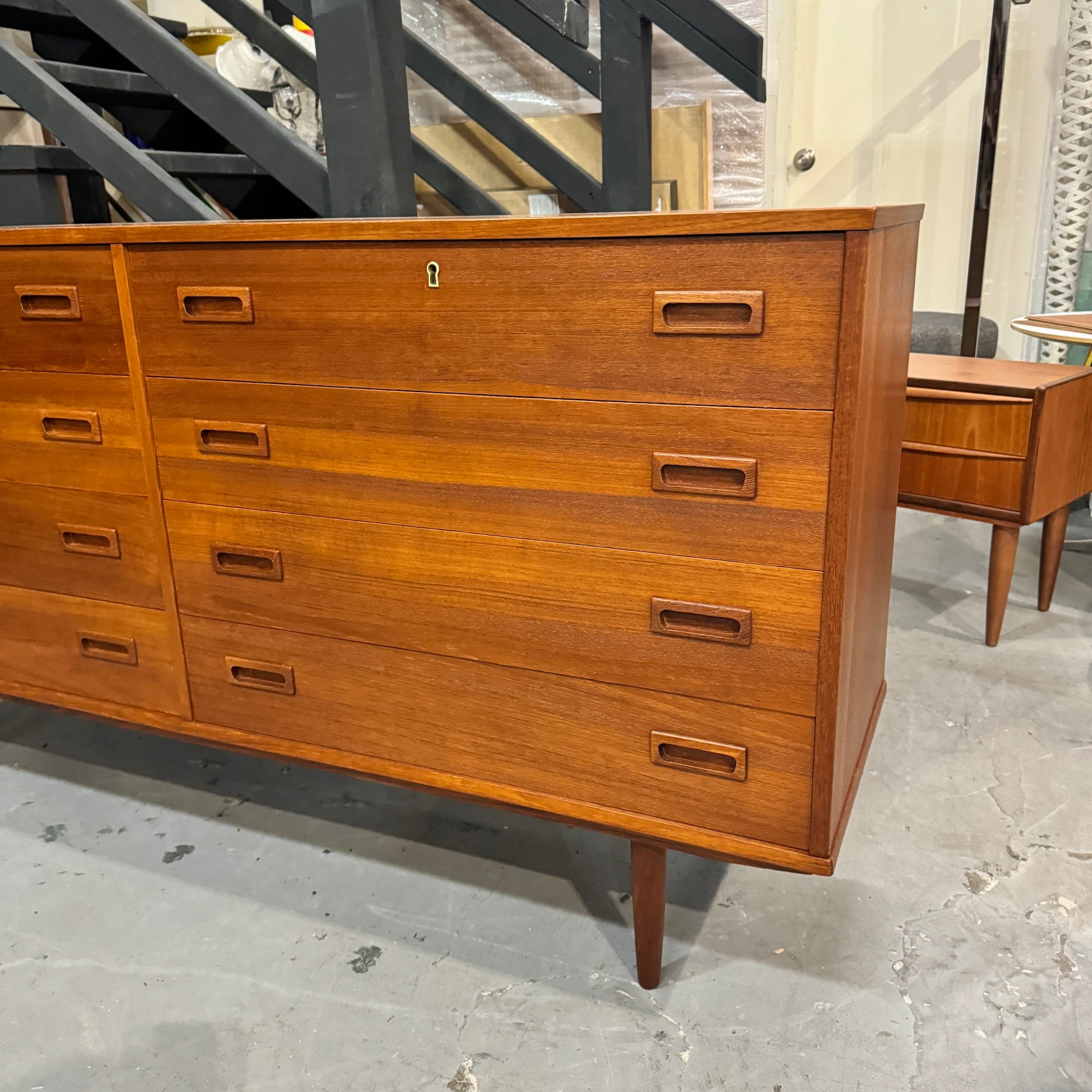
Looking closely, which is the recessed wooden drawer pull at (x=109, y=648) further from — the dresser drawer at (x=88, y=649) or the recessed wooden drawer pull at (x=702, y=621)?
the recessed wooden drawer pull at (x=702, y=621)

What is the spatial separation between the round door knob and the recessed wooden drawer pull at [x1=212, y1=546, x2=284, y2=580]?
2998 millimetres

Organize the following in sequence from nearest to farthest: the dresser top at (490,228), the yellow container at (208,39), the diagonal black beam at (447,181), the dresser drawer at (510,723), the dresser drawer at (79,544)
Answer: the dresser top at (490,228), the dresser drawer at (510,723), the dresser drawer at (79,544), the diagonal black beam at (447,181), the yellow container at (208,39)

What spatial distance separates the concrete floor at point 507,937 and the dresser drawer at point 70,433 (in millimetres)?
634

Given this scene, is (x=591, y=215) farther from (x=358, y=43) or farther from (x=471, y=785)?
(x=471, y=785)

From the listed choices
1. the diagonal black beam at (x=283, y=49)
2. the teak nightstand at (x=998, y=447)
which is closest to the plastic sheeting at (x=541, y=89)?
the diagonal black beam at (x=283, y=49)

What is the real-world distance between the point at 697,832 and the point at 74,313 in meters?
1.13

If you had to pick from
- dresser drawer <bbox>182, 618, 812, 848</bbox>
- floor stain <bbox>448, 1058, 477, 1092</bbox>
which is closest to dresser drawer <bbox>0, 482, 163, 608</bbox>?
dresser drawer <bbox>182, 618, 812, 848</bbox>

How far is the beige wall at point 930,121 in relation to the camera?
134 inches

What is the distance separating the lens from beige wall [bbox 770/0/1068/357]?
3.42 meters

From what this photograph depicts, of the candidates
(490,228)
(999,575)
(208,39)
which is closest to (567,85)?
(208,39)

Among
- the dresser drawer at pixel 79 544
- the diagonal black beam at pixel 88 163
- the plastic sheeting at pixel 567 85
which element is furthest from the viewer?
the plastic sheeting at pixel 567 85

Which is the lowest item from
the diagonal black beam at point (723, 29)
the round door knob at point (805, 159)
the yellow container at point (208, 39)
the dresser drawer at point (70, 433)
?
the dresser drawer at point (70, 433)

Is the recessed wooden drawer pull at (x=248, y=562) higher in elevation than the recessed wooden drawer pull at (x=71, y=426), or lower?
lower

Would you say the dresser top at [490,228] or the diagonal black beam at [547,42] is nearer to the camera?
the dresser top at [490,228]
